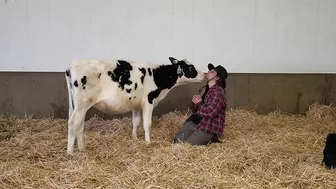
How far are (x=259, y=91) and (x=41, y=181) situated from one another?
4.92 metres

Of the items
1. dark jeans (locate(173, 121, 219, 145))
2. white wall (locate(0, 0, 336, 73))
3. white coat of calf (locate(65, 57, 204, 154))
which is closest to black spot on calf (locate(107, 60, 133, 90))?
white coat of calf (locate(65, 57, 204, 154))

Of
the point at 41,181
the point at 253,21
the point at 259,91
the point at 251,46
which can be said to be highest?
the point at 253,21

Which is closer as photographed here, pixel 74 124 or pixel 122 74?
pixel 74 124

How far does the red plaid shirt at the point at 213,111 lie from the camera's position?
4902 millimetres

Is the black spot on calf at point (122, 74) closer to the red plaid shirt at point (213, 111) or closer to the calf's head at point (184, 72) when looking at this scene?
the calf's head at point (184, 72)

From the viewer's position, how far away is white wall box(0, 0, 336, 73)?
22.6ft

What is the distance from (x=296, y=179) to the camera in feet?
11.8

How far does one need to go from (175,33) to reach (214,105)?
2.65 m

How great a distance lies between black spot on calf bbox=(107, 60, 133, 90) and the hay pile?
0.89 m

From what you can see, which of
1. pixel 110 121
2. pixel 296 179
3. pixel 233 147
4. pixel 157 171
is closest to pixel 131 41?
pixel 110 121

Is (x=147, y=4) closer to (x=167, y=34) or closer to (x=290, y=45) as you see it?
(x=167, y=34)

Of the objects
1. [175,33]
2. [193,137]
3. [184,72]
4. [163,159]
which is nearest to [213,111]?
[193,137]

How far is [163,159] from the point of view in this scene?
412 cm

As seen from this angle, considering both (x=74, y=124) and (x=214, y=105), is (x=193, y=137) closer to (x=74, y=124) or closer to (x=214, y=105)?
(x=214, y=105)
